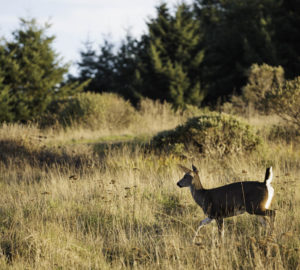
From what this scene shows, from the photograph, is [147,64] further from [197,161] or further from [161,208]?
[161,208]

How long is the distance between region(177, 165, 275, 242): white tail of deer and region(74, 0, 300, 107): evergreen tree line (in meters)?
19.6

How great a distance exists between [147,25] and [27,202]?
2345 cm

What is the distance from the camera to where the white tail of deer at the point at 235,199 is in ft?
13.8

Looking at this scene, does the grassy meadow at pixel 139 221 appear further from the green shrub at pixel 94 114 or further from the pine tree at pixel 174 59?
the pine tree at pixel 174 59

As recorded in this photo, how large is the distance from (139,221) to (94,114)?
449 inches

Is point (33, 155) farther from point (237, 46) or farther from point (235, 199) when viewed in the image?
point (237, 46)

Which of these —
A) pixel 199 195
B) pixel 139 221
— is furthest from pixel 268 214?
pixel 139 221

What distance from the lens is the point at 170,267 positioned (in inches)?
147

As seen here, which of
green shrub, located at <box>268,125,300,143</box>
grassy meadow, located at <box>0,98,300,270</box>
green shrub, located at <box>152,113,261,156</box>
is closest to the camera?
grassy meadow, located at <box>0,98,300,270</box>

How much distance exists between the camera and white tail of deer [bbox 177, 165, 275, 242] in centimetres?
420

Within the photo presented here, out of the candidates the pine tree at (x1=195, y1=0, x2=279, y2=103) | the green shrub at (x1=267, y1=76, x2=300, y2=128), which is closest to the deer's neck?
the green shrub at (x1=267, y1=76, x2=300, y2=128)

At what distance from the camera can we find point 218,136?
907cm

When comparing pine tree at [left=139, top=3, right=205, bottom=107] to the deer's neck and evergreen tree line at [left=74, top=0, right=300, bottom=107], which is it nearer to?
evergreen tree line at [left=74, top=0, right=300, bottom=107]

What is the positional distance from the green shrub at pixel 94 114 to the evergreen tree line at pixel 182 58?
5228 mm
